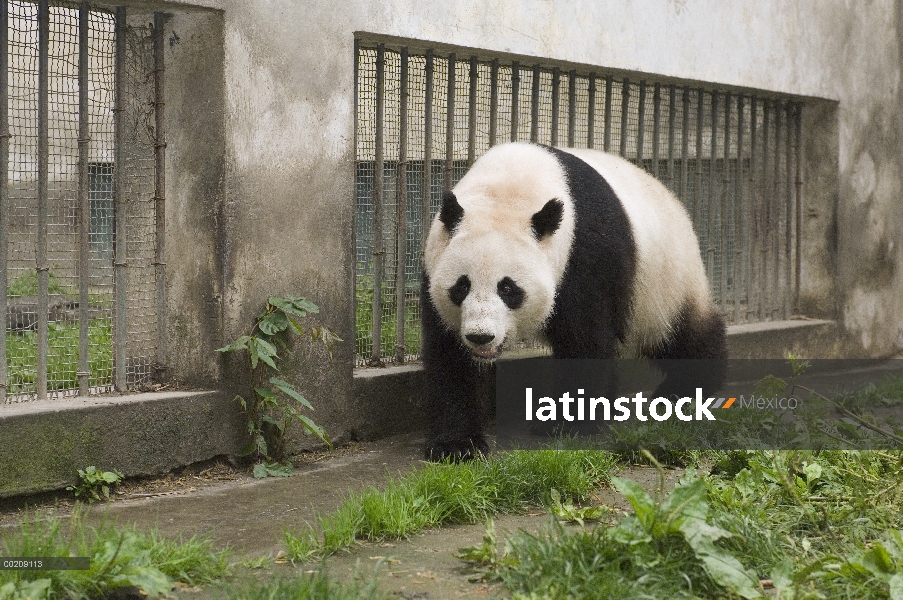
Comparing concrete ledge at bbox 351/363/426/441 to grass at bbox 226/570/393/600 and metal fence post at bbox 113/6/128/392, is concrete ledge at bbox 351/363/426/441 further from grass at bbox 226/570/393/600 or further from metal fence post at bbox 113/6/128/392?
grass at bbox 226/570/393/600

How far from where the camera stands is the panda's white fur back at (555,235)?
5285mm

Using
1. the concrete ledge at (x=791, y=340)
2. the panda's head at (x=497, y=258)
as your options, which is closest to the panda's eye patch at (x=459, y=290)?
the panda's head at (x=497, y=258)

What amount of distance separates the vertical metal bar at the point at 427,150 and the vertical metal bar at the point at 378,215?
0.30m

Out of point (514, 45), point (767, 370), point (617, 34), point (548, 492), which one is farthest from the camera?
point (767, 370)

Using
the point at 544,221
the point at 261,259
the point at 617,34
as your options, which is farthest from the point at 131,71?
the point at 617,34

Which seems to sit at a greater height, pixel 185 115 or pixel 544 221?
pixel 185 115

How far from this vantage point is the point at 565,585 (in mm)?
3184

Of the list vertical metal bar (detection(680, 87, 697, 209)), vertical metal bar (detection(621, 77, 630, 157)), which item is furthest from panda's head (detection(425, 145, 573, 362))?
vertical metal bar (detection(680, 87, 697, 209))

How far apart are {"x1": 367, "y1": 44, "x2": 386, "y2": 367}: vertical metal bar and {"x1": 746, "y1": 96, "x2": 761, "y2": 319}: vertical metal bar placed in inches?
150

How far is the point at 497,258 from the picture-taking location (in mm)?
5172

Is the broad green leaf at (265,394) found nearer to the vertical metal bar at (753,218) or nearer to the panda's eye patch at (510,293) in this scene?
the panda's eye patch at (510,293)

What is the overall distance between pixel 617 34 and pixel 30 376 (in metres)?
4.37

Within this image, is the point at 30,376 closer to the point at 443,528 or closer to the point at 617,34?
the point at 443,528

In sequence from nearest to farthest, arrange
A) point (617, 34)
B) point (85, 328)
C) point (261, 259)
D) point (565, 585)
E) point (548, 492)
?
point (565, 585)
point (548, 492)
point (85, 328)
point (261, 259)
point (617, 34)
